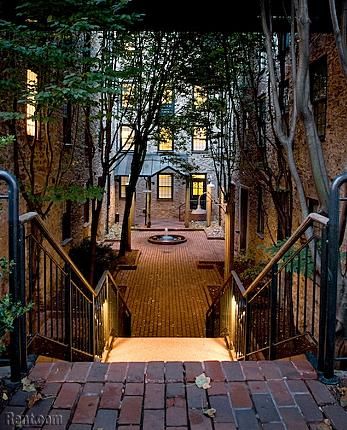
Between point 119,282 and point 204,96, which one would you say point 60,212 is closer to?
point 119,282

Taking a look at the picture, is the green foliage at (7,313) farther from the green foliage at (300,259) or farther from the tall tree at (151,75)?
the tall tree at (151,75)

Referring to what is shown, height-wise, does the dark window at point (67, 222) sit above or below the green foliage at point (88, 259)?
above

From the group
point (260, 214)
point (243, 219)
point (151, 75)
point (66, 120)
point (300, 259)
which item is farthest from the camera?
point (243, 219)

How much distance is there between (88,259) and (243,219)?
20.2 feet

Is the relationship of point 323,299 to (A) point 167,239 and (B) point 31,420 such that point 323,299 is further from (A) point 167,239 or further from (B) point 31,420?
(A) point 167,239

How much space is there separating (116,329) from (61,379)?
5208 millimetres

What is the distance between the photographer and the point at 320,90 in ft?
25.0

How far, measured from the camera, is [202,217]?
80.7 ft

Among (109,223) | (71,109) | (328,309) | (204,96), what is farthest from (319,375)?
(109,223)

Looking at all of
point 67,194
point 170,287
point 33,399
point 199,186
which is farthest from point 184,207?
point 33,399

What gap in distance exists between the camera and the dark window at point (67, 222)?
1160 cm

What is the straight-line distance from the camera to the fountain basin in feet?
60.5

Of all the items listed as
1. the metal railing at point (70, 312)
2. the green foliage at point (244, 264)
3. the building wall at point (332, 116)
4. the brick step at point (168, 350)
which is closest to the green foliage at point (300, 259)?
the building wall at point (332, 116)

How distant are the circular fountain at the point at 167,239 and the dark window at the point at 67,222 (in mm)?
6969
